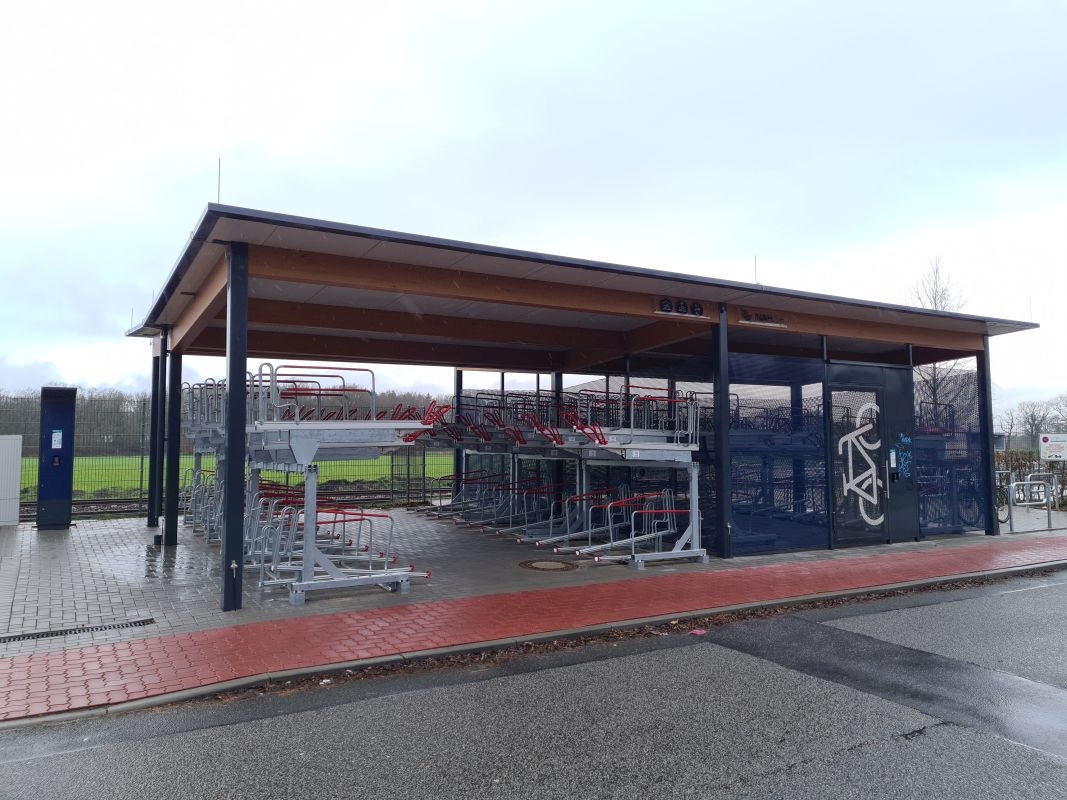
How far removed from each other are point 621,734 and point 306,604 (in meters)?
4.73

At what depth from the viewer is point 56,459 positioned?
14289 mm

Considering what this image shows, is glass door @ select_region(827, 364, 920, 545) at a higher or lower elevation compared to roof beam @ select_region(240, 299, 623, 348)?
lower

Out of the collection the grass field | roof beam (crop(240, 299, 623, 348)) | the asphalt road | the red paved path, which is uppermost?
roof beam (crop(240, 299, 623, 348))

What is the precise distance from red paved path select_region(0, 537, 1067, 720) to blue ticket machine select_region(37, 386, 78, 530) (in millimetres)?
9321

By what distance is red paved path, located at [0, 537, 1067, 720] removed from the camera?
18.1 ft

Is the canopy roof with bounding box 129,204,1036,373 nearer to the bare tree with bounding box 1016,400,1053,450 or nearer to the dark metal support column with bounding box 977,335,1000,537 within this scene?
the dark metal support column with bounding box 977,335,1000,537

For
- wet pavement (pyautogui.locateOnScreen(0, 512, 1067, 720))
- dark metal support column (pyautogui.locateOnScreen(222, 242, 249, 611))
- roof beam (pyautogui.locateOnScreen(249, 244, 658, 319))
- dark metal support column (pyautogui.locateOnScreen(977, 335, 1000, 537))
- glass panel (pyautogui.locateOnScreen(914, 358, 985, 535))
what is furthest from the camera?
dark metal support column (pyautogui.locateOnScreen(977, 335, 1000, 537))

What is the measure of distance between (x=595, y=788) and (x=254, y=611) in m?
5.16

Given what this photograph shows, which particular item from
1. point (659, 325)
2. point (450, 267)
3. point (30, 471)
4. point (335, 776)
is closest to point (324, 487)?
point (30, 471)

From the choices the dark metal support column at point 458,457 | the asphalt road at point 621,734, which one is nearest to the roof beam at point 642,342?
the dark metal support column at point 458,457

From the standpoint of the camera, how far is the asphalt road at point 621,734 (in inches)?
154

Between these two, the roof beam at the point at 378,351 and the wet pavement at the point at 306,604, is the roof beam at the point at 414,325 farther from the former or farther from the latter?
the wet pavement at the point at 306,604

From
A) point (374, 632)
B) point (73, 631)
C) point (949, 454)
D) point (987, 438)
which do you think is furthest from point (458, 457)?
point (73, 631)

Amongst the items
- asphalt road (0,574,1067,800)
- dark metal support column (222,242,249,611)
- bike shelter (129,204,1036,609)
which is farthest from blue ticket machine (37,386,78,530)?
asphalt road (0,574,1067,800)
